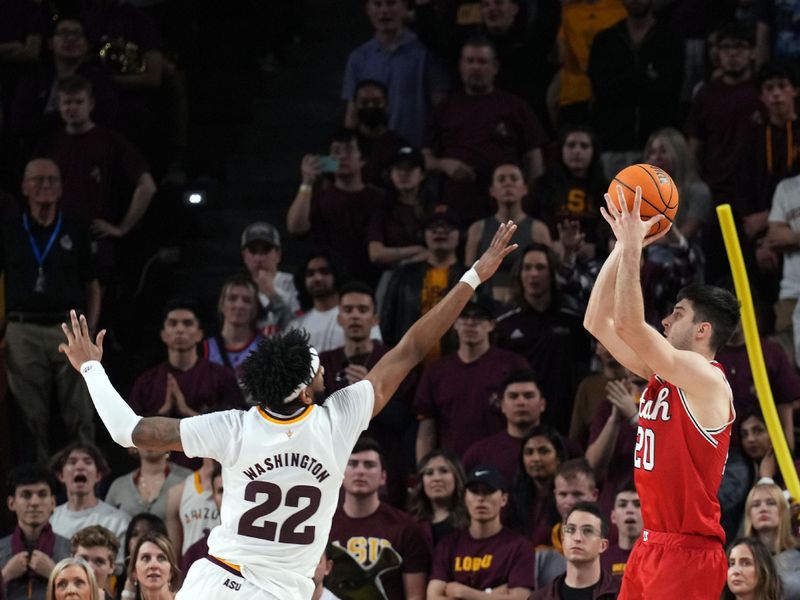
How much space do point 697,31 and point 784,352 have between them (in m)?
4.29

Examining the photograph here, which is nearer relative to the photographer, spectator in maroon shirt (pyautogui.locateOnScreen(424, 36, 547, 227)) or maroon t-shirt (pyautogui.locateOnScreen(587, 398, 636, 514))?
maroon t-shirt (pyautogui.locateOnScreen(587, 398, 636, 514))

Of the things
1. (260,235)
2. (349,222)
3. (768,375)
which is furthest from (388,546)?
(349,222)

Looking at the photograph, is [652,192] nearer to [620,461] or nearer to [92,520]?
[620,461]

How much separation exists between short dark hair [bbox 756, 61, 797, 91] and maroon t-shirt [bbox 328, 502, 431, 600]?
15.1 feet

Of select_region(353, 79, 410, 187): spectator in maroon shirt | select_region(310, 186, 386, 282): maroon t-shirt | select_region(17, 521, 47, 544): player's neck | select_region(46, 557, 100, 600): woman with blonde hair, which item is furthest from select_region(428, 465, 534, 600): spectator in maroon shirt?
select_region(353, 79, 410, 187): spectator in maroon shirt

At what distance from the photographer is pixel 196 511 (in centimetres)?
1125

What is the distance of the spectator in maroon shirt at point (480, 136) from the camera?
13742 millimetres

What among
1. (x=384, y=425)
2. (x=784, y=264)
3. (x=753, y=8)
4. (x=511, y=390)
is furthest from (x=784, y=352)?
(x=753, y=8)

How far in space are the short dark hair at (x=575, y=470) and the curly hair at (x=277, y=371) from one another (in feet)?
11.4

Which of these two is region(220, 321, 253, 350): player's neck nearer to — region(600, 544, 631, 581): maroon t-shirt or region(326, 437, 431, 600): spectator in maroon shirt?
region(326, 437, 431, 600): spectator in maroon shirt

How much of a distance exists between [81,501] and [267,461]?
444 cm

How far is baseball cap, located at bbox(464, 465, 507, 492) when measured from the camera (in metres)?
10.5

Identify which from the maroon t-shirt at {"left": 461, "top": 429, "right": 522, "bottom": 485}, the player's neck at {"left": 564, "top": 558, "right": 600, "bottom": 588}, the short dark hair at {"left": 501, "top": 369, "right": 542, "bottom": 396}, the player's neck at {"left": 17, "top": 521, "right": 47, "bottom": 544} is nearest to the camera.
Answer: the player's neck at {"left": 564, "top": 558, "right": 600, "bottom": 588}

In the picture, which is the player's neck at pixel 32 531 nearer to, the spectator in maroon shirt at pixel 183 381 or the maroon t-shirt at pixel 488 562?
the spectator in maroon shirt at pixel 183 381
